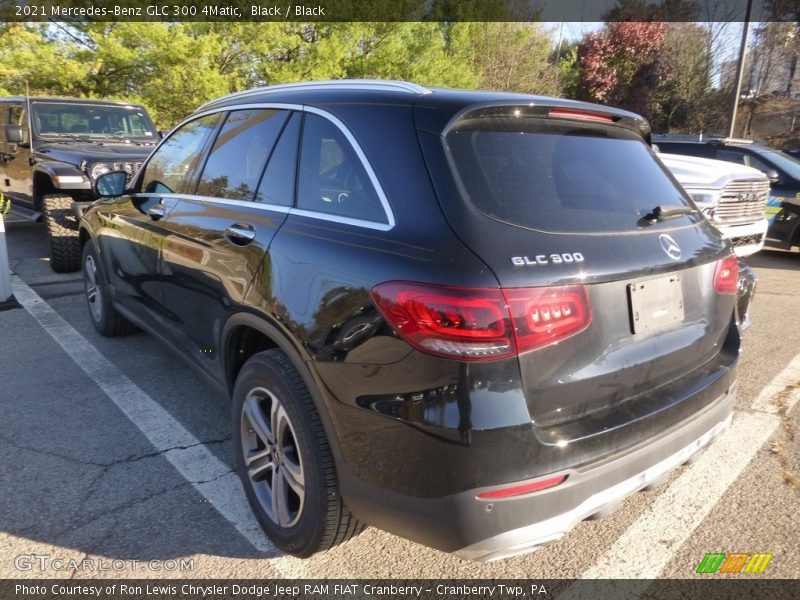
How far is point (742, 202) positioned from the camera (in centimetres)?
722

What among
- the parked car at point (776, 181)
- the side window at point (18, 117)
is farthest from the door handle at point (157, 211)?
the parked car at point (776, 181)

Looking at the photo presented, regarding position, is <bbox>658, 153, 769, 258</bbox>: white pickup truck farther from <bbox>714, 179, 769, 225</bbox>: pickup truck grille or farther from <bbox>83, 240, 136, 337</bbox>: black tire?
<bbox>83, 240, 136, 337</bbox>: black tire

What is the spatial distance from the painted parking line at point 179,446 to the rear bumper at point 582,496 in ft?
3.09

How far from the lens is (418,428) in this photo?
1841 mm

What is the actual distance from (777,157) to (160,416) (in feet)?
31.4

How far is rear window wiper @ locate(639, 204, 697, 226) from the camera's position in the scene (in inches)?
91.5

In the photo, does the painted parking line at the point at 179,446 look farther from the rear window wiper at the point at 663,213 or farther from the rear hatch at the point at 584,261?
the rear window wiper at the point at 663,213

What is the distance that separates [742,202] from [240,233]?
6.63 metres

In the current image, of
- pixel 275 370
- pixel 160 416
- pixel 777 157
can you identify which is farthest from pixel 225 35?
pixel 275 370

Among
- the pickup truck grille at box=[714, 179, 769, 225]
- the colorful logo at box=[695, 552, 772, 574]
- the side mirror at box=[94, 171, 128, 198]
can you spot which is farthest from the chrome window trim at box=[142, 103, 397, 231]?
the pickup truck grille at box=[714, 179, 769, 225]

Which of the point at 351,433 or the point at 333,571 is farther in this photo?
the point at 333,571

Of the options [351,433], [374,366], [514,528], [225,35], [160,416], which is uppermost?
[225,35]

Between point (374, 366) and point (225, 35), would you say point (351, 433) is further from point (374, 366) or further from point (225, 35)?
point (225, 35)

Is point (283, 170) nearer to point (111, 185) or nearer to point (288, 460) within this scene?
point (288, 460)
